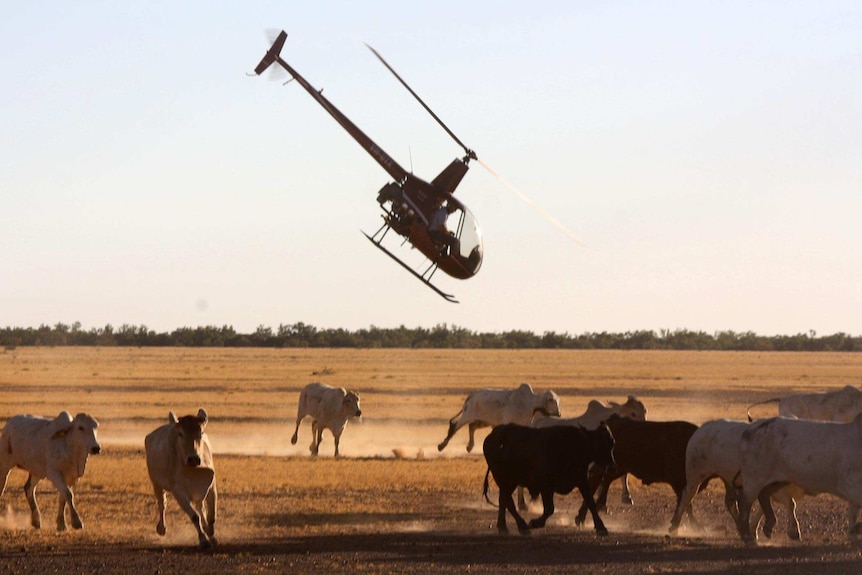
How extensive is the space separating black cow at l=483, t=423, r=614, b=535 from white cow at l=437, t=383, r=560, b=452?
814 centimetres

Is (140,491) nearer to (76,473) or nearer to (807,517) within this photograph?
(76,473)

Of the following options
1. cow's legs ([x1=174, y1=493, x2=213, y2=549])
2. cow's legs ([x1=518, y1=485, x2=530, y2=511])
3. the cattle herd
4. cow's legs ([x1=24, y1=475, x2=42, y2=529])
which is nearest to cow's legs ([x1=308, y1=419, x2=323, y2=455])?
cow's legs ([x1=518, y1=485, x2=530, y2=511])

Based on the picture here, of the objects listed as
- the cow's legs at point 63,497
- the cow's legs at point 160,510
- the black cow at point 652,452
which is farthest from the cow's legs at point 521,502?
the cow's legs at point 63,497

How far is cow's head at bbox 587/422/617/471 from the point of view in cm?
1988

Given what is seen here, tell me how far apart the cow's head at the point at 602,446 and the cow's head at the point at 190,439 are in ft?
16.3

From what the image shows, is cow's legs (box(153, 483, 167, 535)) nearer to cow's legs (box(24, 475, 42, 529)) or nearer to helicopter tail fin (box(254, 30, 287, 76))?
cow's legs (box(24, 475, 42, 529))

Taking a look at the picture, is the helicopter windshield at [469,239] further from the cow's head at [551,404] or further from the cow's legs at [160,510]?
the cow's legs at [160,510]

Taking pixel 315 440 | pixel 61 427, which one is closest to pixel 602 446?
pixel 61 427

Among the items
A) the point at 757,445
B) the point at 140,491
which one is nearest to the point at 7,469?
the point at 140,491

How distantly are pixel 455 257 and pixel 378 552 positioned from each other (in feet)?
48.3

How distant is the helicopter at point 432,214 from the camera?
32031 millimetres

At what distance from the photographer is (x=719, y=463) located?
1950 cm

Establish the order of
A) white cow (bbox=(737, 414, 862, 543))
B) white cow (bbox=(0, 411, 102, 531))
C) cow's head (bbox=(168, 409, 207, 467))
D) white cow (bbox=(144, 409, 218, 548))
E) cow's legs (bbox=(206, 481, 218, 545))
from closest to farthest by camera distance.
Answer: white cow (bbox=(737, 414, 862, 543)) → cow's head (bbox=(168, 409, 207, 467)) → white cow (bbox=(144, 409, 218, 548)) → cow's legs (bbox=(206, 481, 218, 545)) → white cow (bbox=(0, 411, 102, 531))

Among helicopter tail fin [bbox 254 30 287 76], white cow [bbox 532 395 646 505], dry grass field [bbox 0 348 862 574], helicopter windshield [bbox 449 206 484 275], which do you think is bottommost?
dry grass field [bbox 0 348 862 574]
